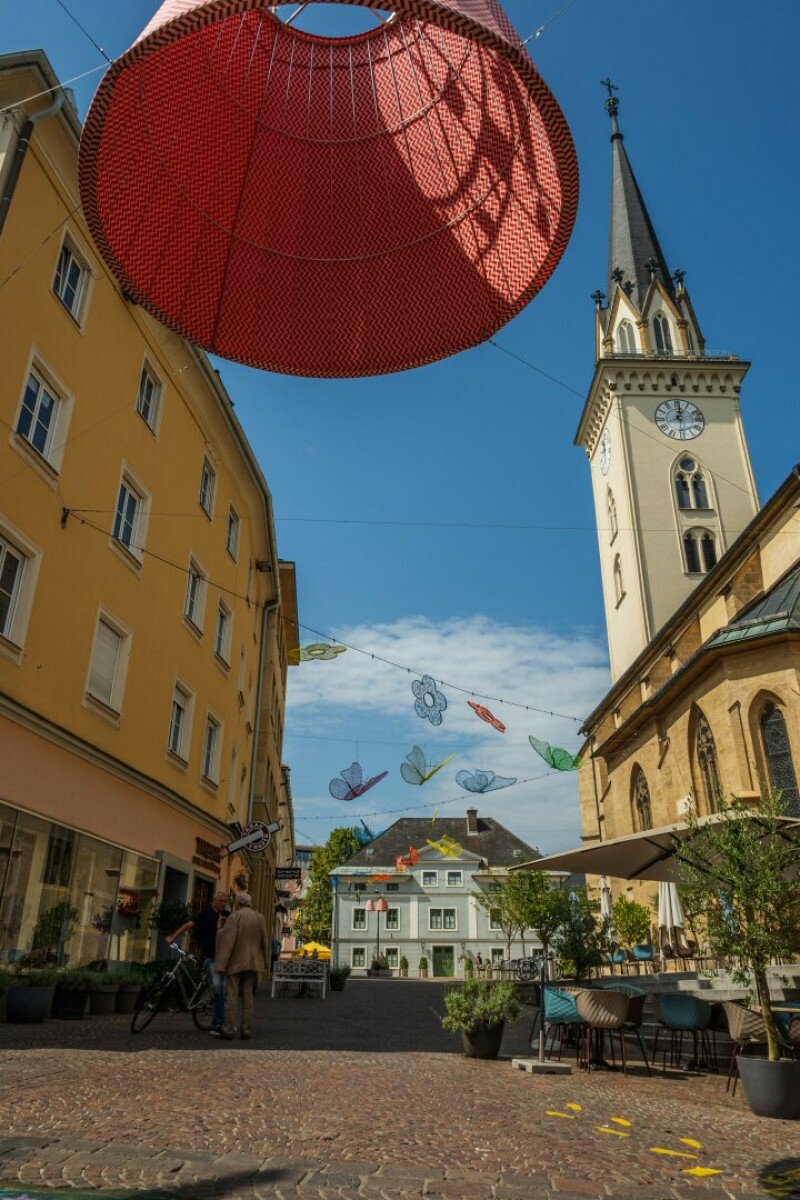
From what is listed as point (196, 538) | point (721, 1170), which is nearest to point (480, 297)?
point (721, 1170)

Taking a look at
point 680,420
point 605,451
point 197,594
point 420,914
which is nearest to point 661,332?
point 680,420

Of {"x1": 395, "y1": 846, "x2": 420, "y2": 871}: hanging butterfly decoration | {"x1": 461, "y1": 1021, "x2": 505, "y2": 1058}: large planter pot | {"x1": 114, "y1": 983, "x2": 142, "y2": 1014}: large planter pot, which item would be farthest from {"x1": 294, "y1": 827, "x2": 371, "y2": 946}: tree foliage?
{"x1": 461, "y1": 1021, "x2": 505, "y2": 1058}: large planter pot

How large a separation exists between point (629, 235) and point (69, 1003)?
62565 mm

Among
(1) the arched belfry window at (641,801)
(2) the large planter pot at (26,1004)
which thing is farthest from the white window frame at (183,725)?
(1) the arched belfry window at (641,801)

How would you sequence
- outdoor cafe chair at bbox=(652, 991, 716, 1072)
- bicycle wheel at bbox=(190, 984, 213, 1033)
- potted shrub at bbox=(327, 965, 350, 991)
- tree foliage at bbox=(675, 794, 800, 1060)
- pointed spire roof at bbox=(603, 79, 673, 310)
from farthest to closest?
pointed spire roof at bbox=(603, 79, 673, 310)
potted shrub at bbox=(327, 965, 350, 991)
bicycle wheel at bbox=(190, 984, 213, 1033)
outdoor cafe chair at bbox=(652, 991, 716, 1072)
tree foliage at bbox=(675, 794, 800, 1060)

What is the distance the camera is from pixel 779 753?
2352 cm

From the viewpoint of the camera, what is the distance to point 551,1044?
11609 millimetres

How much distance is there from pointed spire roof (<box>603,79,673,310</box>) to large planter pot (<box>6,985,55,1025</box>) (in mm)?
55670

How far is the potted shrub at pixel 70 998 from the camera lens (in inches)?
454

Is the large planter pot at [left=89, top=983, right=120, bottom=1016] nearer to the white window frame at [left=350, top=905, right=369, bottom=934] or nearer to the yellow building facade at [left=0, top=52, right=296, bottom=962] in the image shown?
the yellow building facade at [left=0, top=52, right=296, bottom=962]

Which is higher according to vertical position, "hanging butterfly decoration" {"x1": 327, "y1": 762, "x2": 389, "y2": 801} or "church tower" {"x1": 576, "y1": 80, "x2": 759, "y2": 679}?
"church tower" {"x1": 576, "y1": 80, "x2": 759, "y2": 679}

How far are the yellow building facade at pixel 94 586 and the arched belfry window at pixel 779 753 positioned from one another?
1553cm

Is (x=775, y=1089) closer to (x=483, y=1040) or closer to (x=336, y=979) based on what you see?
(x=483, y=1040)

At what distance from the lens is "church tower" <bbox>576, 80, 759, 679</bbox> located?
47.5m
